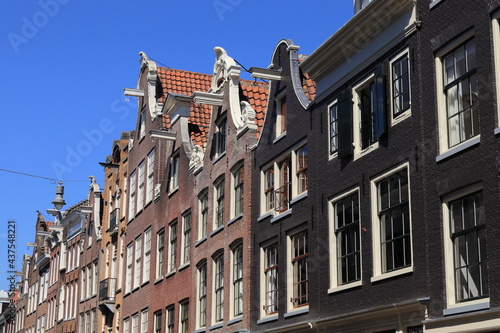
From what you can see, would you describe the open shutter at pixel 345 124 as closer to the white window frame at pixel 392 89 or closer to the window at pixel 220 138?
the white window frame at pixel 392 89

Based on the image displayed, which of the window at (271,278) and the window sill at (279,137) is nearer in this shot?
the window at (271,278)

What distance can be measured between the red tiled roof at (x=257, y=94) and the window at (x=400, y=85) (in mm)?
11711

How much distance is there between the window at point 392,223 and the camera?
1970cm

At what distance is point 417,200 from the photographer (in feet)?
62.8

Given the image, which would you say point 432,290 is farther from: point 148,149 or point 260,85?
point 148,149

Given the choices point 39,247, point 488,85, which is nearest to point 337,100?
point 488,85

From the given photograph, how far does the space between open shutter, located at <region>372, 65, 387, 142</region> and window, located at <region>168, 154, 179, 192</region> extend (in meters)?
17.7

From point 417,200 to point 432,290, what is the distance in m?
2.07

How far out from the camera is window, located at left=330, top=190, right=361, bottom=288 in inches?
864

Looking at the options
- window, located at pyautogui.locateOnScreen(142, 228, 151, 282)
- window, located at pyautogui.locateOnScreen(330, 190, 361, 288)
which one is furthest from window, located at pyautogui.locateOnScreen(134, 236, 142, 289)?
window, located at pyautogui.locateOnScreen(330, 190, 361, 288)

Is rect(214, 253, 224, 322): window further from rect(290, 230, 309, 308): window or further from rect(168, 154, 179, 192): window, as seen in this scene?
rect(168, 154, 179, 192): window

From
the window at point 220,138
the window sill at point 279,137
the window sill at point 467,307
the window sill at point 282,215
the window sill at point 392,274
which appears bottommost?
the window sill at point 467,307

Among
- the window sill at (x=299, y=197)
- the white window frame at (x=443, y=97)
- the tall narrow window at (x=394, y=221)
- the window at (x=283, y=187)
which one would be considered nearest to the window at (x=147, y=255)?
the window at (x=283, y=187)

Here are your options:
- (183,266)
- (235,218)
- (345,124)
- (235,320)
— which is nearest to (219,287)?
(235,320)
